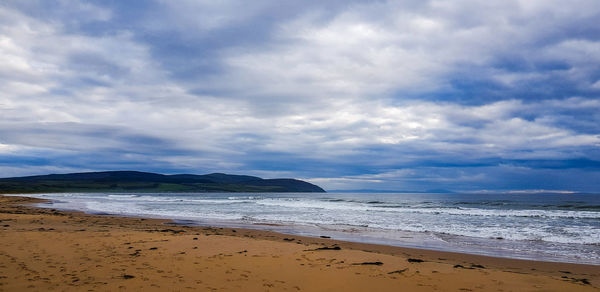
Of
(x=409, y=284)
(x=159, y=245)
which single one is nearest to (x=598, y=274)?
(x=409, y=284)

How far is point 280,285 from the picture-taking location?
20.4ft

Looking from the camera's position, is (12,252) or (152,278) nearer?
(152,278)

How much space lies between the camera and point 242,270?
720cm

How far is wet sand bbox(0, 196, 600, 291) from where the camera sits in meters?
6.13

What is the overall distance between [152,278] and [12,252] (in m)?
4.59

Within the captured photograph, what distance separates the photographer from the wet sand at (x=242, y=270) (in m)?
6.13

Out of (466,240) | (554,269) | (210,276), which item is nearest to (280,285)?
(210,276)

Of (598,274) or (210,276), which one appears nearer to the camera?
(210,276)

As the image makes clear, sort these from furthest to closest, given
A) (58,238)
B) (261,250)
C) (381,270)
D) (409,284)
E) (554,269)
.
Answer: (58,238)
(261,250)
(554,269)
(381,270)
(409,284)

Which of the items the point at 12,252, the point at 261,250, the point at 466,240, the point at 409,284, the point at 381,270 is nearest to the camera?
the point at 409,284

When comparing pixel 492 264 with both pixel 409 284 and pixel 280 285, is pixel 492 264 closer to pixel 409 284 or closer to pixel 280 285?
pixel 409 284

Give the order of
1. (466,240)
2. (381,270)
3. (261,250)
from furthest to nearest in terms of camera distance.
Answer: (466,240), (261,250), (381,270)

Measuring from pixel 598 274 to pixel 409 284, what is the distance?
556 centimetres

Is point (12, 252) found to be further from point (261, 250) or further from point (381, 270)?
point (381, 270)
